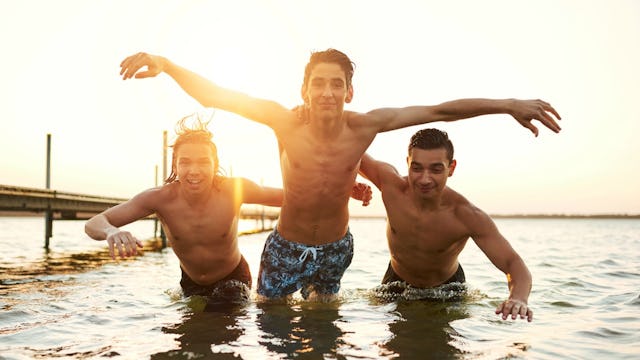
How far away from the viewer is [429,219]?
589 centimetres

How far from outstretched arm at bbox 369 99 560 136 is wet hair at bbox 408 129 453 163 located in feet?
1.75

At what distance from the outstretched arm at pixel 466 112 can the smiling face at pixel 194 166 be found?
6.02 ft

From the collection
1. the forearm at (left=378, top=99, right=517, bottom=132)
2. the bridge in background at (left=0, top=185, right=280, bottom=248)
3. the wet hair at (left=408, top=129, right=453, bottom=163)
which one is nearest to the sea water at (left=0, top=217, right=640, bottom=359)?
the wet hair at (left=408, top=129, right=453, bottom=163)

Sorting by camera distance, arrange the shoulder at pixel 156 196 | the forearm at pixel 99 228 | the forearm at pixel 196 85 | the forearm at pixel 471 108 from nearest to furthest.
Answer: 1. the forearm at pixel 99 228
2. the forearm at pixel 471 108
3. the forearm at pixel 196 85
4. the shoulder at pixel 156 196

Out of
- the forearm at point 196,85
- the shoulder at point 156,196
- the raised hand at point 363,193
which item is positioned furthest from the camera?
the raised hand at point 363,193

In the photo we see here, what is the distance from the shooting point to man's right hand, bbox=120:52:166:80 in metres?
4.32

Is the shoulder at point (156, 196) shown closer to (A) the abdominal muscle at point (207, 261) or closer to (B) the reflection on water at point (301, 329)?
(A) the abdominal muscle at point (207, 261)

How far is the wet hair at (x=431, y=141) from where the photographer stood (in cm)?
544

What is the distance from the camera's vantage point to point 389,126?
16.8 feet

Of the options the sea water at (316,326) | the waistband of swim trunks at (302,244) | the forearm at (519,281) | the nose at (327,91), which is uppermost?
the nose at (327,91)

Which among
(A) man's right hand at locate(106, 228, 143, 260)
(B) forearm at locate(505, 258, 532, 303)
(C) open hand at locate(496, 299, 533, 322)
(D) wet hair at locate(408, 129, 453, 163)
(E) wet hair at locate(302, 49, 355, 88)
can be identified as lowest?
(C) open hand at locate(496, 299, 533, 322)

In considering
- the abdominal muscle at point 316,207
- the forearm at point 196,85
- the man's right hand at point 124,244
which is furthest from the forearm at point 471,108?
the man's right hand at point 124,244

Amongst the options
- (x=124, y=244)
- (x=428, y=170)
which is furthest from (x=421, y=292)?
(x=124, y=244)

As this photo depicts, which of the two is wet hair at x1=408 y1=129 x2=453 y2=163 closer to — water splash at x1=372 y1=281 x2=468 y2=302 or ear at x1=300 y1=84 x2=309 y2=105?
ear at x1=300 y1=84 x2=309 y2=105
